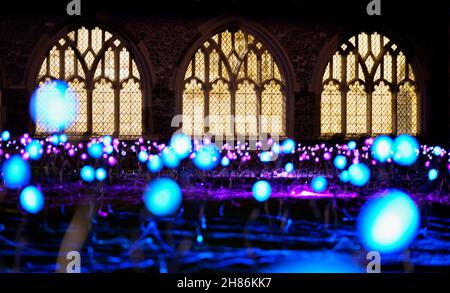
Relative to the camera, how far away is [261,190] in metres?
11.5

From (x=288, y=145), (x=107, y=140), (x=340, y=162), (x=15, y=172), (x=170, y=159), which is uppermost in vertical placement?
(x=107, y=140)

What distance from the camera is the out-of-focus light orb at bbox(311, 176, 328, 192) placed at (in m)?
11.8

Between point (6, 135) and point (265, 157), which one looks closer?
point (6, 135)

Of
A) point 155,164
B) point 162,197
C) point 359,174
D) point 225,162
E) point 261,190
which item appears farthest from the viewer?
point 225,162

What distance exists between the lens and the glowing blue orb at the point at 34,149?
15023 millimetres

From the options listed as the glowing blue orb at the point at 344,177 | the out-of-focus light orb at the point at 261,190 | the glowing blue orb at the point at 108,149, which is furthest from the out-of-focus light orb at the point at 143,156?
the glowing blue orb at the point at 344,177

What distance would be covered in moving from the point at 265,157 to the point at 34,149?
16.4 ft

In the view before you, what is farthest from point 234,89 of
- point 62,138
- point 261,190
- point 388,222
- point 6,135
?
point 388,222

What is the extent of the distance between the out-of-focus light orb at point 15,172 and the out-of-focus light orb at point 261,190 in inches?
154

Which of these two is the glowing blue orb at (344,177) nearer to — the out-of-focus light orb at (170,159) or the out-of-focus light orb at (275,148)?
the out-of-focus light orb at (275,148)

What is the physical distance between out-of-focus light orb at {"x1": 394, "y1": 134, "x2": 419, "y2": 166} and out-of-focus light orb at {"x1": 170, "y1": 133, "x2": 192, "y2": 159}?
4.60 meters

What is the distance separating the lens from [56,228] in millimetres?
7441

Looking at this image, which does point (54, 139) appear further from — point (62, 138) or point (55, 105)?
point (55, 105)
